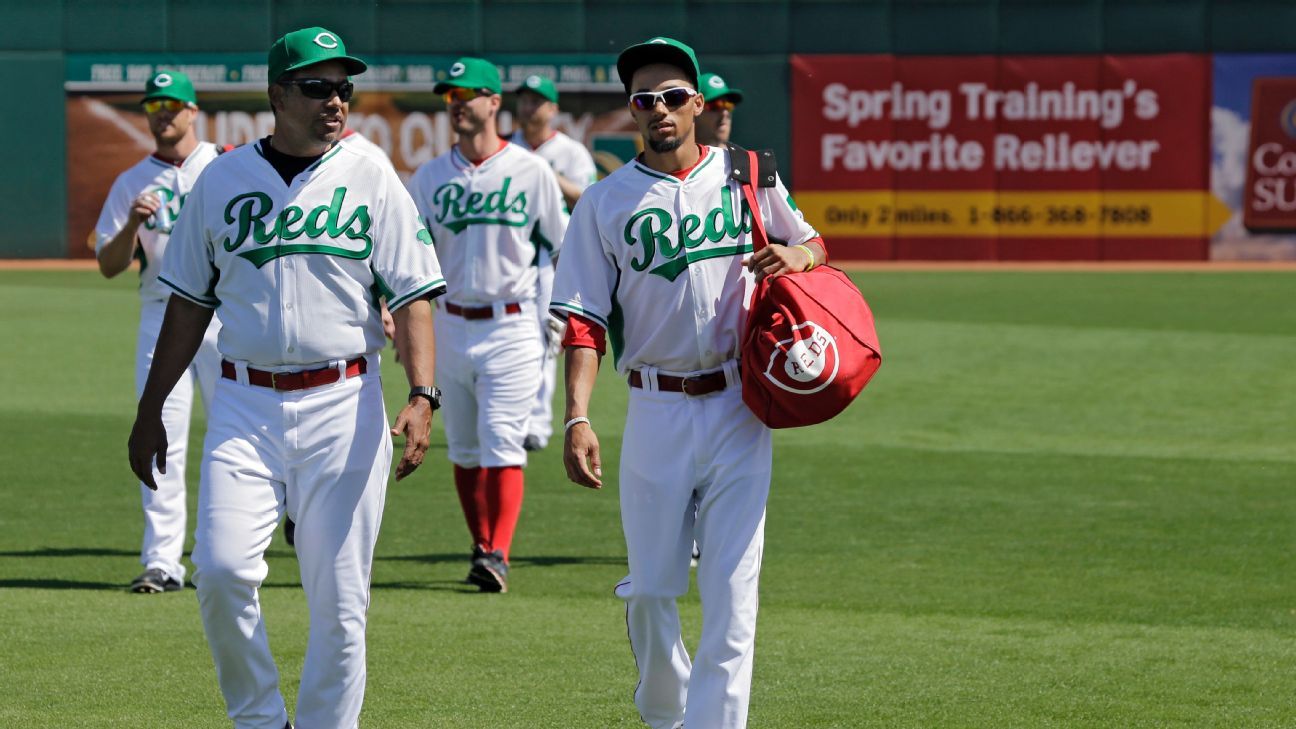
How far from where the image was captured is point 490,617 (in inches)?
331

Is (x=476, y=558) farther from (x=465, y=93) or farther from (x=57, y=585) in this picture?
(x=465, y=93)

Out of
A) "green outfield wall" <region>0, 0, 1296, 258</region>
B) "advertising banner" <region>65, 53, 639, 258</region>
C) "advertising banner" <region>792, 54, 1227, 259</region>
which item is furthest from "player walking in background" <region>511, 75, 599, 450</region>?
"green outfield wall" <region>0, 0, 1296, 258</region>

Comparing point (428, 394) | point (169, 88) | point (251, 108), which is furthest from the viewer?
point (251, 108)

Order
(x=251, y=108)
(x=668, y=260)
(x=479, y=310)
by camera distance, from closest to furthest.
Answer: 1. (x=668, y=260)
2. (x=479, y=310)
3. (x=251, y=108)

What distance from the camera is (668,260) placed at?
5887 millimetres

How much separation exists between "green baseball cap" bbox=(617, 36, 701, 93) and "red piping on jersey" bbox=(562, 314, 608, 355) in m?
0.75

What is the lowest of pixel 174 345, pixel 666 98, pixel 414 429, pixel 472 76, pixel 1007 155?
pixel 414 429

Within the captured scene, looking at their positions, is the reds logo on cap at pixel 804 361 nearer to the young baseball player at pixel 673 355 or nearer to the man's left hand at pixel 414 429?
the young baseball player at pixel 673 355

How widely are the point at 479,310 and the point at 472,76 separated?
1200 mm

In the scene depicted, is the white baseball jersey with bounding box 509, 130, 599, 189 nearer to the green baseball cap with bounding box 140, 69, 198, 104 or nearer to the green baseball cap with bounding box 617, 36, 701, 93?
the green baseball cap with bounding box 140, 69, 198, 104

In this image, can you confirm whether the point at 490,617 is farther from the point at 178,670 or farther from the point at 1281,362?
the point at 1281,362

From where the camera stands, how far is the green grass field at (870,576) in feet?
22.6

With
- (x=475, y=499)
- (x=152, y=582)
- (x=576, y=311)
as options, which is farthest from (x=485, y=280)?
(x=576, y=311)

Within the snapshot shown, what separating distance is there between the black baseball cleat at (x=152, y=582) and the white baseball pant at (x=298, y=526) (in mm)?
3410
